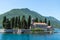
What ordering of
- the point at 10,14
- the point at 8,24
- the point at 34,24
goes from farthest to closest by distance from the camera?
the point at 10,14, the point at 34,24, the point at 8,24

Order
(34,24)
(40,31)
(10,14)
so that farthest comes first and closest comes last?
(10,14), (34,24), (40,31)

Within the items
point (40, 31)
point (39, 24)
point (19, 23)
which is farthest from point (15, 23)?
point (39, 24)

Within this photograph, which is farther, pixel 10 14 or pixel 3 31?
pixel 10 14

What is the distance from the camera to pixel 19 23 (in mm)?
54844

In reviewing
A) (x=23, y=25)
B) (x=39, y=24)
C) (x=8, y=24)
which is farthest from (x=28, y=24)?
(x=39, y=24)

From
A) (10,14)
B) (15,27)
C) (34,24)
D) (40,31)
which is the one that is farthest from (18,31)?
(10,14)

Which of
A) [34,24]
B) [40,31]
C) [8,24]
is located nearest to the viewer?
[8,24]

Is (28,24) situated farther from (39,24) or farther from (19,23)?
(39,24)

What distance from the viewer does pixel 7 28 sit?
177ft

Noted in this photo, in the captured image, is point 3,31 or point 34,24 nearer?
point 3,31

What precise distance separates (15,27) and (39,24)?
1392 cm

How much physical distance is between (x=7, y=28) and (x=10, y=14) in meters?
147

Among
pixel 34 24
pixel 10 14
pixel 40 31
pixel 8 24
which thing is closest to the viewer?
pixel 8 24

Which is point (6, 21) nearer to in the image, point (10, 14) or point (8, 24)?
point (8, 24)
